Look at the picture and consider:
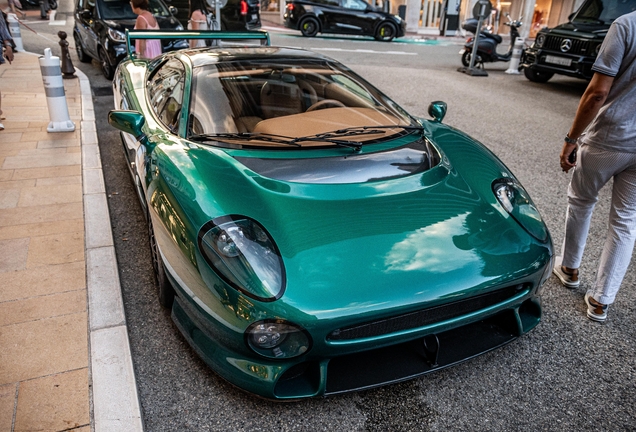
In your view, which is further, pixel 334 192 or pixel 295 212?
pixel 334 192

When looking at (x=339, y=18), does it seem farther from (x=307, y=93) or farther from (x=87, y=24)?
(x=307, y=93)

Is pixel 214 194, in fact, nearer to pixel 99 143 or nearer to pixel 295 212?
pixel 295 212

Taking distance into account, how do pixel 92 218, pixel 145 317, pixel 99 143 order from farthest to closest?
pixel 99 143
pixel 92 218
pixel 145 317

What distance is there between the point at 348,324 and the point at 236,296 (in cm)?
43

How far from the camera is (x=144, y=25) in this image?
627cm

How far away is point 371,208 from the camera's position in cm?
220

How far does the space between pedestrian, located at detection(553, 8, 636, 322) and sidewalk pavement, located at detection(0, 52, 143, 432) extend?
247 centimetres

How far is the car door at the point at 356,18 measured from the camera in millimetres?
16547

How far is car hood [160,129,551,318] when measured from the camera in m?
1.85

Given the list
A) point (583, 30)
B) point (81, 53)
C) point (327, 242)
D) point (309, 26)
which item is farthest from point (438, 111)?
point (309, 26)

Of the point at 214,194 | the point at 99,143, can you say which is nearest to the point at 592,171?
the point at 214,194

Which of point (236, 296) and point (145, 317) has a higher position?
point (236, 296)

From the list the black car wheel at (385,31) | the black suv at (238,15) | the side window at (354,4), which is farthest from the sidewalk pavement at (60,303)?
the black car wheel at (385,31)

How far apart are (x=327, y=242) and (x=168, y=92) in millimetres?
1830
